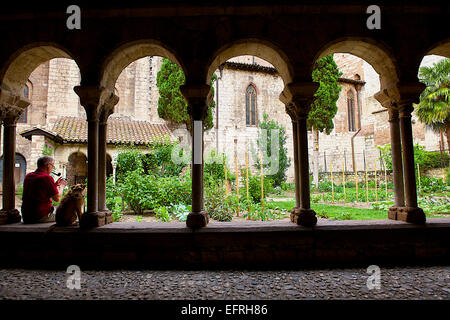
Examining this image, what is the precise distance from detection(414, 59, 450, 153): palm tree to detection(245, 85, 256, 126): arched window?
9018 millimetres

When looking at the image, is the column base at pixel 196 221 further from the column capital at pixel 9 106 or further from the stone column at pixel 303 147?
the column capital at pixel 9 106

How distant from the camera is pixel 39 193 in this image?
12.0 feet

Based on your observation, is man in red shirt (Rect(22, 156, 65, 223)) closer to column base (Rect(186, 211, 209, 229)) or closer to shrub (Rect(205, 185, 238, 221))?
column base (Rect(186, 211, 209, 229))

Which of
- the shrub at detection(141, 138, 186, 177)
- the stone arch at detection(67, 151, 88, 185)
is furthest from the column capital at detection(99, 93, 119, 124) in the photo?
the stone arch at detection(67, 151, 88, 185)

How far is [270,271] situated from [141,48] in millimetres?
3593

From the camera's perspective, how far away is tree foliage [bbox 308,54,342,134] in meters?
13.6

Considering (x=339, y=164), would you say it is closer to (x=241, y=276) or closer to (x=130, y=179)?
(x=130, y=179)

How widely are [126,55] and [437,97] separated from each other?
16142mm

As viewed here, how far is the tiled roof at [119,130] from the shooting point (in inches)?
398

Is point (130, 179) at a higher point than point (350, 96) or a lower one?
lower

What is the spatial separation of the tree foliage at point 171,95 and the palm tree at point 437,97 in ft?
38.5

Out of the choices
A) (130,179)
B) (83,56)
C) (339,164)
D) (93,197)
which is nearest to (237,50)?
(83,56)

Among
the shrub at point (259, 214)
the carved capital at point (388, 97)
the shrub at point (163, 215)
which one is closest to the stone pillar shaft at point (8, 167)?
the shrub at point (163, 215)
